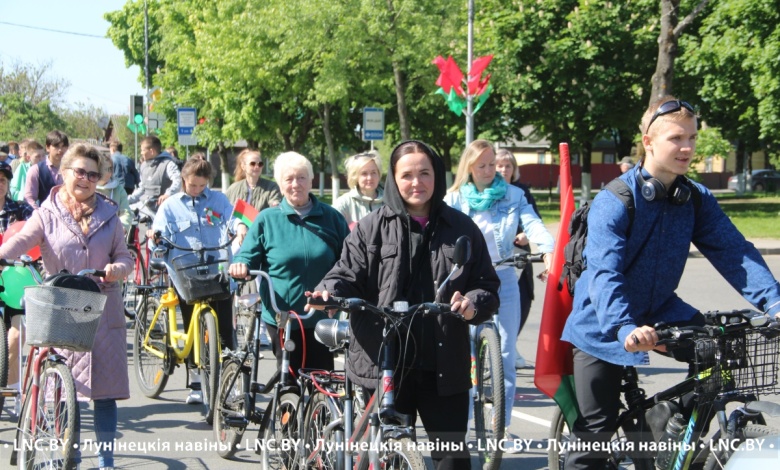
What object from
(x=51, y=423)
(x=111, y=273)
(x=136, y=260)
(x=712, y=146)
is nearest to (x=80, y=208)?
(x=111, y=273)

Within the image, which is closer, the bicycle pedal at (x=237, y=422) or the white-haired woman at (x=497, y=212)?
the bicycle pedal at (x=237, y=422)

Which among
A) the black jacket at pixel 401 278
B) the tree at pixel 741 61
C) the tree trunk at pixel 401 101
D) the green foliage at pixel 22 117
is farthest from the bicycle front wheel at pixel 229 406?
the green foliage at pixel 22 117

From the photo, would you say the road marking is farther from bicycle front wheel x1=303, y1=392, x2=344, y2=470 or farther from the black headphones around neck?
the black headphones around neck

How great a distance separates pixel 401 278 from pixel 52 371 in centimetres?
207

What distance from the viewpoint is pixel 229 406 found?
614 centimetres

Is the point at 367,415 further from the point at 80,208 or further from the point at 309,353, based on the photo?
the point at 80,208

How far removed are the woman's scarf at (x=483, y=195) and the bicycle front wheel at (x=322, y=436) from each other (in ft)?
7.45

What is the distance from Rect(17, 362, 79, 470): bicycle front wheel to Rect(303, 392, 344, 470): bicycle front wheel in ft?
3.82

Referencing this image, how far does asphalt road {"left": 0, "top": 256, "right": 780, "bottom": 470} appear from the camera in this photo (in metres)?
6.07

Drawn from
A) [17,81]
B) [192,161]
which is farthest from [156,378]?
[17,81]

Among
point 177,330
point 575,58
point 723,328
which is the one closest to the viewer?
point 723,328

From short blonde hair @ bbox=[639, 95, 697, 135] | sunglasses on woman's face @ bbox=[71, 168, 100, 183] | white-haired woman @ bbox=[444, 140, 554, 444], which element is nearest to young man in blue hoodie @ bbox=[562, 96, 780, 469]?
short blonde hair @ bbox=[639, 95, 697, 135]

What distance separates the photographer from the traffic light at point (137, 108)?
2714 centimetres

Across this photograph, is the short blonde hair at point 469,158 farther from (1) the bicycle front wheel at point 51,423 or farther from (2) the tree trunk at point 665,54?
(2) the tree trunk at point 665,54
